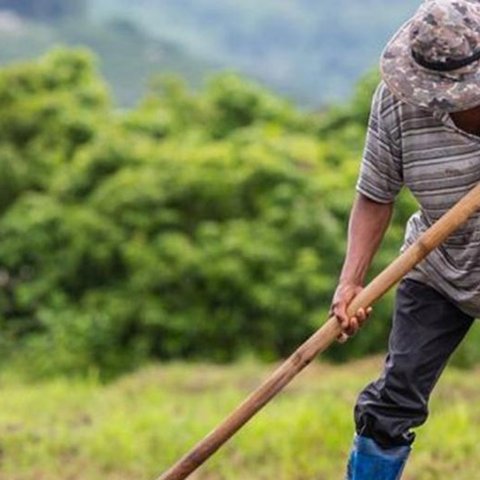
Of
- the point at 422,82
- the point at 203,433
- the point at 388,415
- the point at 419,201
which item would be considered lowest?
the point at 203,433

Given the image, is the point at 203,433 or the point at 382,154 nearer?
the point at 382,154

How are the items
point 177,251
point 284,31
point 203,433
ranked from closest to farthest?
point 203,433, point 177,251, point 284,31

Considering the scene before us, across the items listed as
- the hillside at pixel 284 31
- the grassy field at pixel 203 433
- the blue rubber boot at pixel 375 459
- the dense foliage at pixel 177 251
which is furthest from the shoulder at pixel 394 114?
the hillside at pixel 284 31

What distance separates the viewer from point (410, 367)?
3889 mm

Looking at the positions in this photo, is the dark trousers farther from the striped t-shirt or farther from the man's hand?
the man's hand

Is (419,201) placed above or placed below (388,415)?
above

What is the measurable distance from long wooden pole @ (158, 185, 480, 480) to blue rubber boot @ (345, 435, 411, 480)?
352mm

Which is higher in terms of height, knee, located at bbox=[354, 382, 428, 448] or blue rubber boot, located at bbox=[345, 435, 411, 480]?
knee, located at bbox=[354, 382, 428, 448]

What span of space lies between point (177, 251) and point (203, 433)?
6418mm

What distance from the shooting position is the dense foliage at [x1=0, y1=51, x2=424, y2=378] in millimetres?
12953

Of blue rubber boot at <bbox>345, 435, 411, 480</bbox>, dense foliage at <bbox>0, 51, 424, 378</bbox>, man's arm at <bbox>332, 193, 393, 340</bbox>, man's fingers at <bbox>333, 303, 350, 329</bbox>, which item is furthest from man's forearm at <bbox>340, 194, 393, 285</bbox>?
Result: dense foliage at <bbox>0, 51, 424, 378</bbox>

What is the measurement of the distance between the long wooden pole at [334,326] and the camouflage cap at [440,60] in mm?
→ 270

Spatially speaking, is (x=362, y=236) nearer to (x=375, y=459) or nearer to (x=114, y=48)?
(x=375, y=459)

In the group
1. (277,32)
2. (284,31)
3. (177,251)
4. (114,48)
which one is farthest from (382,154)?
(277,32)
